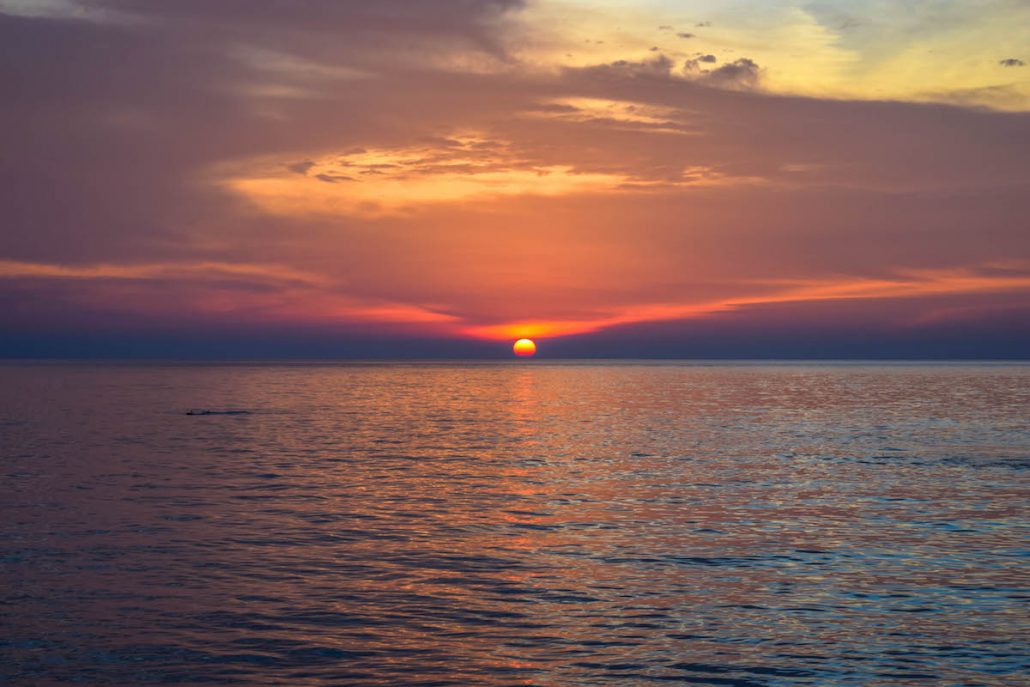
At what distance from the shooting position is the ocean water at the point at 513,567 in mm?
17422

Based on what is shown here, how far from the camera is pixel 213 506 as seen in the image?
35.8 metres

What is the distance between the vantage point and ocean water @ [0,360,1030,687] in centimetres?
1742

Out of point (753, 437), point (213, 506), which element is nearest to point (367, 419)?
point (753, 437)

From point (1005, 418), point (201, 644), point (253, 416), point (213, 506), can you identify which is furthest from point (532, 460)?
point (1005, 418)

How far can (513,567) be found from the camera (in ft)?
83.1

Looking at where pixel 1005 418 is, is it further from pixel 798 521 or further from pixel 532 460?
pixel 798 521

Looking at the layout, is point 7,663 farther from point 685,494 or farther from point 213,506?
point 685,494

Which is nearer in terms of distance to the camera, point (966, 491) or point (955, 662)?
point (955, 662)

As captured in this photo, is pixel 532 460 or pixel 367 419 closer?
pixel 532 460

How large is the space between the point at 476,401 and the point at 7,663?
114 metres

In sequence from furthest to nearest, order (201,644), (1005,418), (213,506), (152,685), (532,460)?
1. (1005,418)
2. (532,460)
3. (213,506)
4. (201,644)
5. (152,685)

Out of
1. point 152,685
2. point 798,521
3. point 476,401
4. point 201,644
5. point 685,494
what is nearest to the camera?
point 152,685

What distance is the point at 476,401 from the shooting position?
13075 centimetres

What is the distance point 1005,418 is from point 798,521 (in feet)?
220
